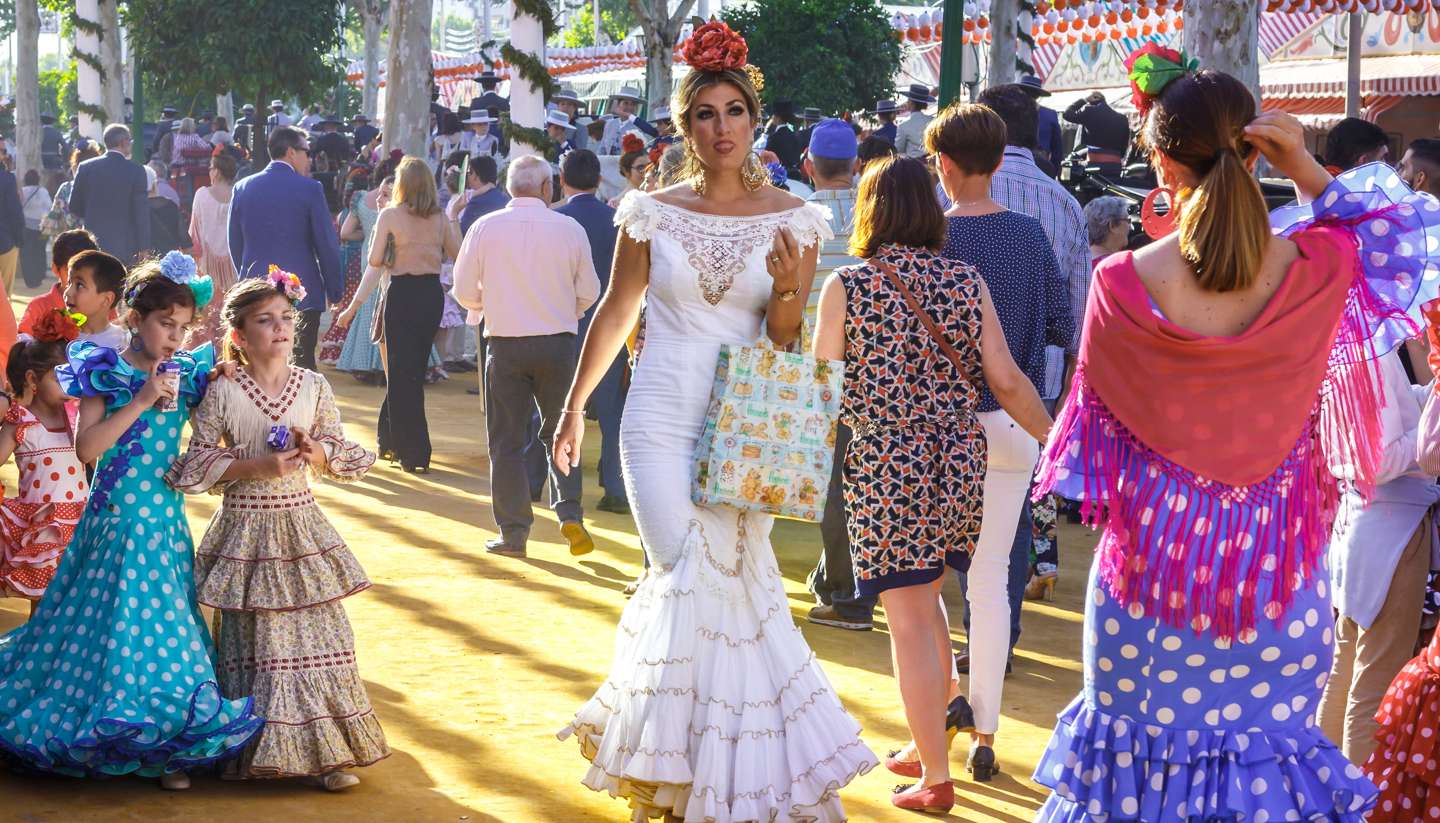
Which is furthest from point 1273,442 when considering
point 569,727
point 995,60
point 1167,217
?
point 995,60

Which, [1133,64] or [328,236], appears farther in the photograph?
[328,236]

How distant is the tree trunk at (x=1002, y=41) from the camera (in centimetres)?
2006

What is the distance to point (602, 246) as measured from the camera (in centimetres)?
1070

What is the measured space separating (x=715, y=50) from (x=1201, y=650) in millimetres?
2397

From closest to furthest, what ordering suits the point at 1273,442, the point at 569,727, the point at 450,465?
1. the point at 1273,442
2. the point at 569,727
3. the point at 450,465

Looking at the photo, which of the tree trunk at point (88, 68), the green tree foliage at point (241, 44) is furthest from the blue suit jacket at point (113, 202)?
the tree trunk at point (88, 68)

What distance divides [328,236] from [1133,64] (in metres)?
9.23

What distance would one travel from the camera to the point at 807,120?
67.6 ft

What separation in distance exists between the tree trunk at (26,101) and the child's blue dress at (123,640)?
2922 cm

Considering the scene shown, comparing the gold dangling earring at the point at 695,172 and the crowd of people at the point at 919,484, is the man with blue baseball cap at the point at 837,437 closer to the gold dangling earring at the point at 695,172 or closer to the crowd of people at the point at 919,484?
the crowd of people at the point at 919,484

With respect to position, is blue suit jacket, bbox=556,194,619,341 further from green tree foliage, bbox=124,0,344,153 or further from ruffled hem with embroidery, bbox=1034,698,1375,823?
green tree foliage, bbox=124,0,344,153

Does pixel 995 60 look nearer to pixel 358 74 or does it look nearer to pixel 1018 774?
pixel 1018 774

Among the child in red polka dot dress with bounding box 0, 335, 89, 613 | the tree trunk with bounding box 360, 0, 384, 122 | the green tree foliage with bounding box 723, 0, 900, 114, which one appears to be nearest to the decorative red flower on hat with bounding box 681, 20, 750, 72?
the child in red polka dot dress with bounding box 0, 335, 89, 613

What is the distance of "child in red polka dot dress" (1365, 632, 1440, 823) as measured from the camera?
14.0 feet
